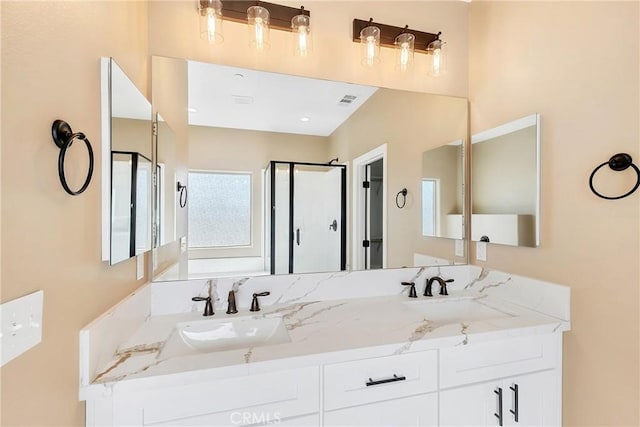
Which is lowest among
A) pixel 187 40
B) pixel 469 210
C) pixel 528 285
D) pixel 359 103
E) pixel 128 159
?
pixel 528 285

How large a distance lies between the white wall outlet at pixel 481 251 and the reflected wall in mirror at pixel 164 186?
5.64 ft

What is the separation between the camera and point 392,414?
1.08 metres

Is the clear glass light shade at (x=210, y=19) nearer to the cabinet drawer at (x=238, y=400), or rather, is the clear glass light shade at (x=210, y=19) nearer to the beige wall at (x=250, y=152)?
the beige wall at (x=250, y=152)

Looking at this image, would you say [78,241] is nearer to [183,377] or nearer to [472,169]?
[183,377]

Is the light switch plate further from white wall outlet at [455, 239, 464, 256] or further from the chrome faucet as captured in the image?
the chrome faucet

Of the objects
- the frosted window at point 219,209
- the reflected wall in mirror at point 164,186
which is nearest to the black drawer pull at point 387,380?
the frosted window at point 219,209

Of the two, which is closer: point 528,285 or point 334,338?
point 334,338

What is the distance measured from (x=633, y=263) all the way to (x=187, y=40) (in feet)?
6.88

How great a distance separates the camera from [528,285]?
150cm

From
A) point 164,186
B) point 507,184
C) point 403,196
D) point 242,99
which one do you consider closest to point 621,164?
point 507,184

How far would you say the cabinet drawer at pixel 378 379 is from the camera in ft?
3.38

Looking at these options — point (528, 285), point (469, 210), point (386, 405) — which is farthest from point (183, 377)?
point (469, 210)

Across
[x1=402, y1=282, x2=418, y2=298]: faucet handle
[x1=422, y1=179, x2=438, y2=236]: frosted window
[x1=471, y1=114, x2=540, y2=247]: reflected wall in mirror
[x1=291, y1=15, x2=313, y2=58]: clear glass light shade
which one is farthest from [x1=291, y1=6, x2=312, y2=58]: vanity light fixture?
[x1=402, y1=282, x2=418, y2=298]: faucet handle
